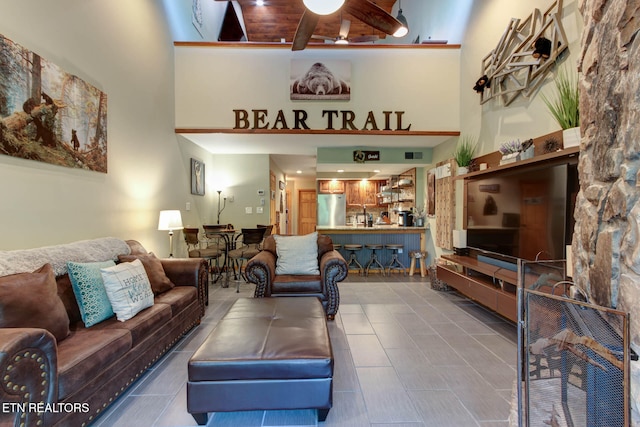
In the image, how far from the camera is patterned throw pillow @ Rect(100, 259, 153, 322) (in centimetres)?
198

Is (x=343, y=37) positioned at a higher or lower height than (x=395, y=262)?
higher

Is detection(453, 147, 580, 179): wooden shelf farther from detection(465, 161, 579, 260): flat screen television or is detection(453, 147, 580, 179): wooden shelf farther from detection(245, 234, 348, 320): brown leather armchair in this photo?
detection(245, 234, 348, 320): brown leather armchair

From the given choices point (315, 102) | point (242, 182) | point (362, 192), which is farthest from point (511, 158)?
point (362, 192)

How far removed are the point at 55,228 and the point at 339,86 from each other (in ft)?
13.0

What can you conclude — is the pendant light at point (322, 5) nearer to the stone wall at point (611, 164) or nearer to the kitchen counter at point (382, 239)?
the stone wall at point (611, 164)

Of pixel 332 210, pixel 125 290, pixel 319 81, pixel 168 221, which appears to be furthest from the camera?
pixel 332 210

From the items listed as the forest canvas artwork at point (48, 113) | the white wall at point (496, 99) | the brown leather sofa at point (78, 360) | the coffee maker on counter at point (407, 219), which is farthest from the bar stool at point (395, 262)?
the forest canvas artwork at point (48, 113)

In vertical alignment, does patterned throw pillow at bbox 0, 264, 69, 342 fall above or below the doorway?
below

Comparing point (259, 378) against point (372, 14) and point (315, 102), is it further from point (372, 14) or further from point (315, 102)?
point (315, 102)

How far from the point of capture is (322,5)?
2385 mm

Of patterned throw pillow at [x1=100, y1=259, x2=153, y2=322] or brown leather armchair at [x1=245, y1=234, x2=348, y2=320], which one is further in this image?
brown leather armchair at [x1=245, y1=234, x2=348, y2=320]

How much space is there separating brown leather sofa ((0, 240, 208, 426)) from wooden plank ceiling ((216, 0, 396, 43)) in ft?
20.5

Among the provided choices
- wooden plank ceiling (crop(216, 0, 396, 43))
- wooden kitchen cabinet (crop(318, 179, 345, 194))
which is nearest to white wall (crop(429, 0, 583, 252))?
wooden plank ceiling (crop(216, 0, 396, 43))

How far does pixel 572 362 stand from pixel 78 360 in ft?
7.78
